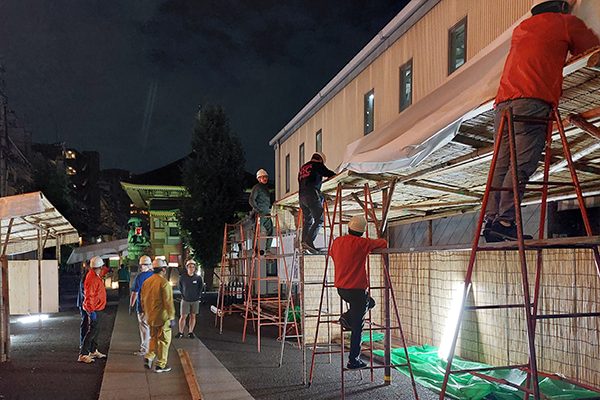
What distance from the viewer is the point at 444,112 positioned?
4863 millimetres

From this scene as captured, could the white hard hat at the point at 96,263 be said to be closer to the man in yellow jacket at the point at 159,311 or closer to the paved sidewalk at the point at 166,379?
the man in yellow jacket at the point at 159,311

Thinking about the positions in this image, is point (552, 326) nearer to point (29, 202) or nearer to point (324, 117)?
point (29, 202)

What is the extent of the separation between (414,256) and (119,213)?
86574 millimetres

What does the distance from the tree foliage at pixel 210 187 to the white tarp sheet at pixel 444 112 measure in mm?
22561

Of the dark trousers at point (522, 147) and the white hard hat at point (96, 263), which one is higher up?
the dark trousers at point (522, 147)

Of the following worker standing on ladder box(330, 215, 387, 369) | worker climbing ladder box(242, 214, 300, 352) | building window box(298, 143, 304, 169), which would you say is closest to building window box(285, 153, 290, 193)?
building window box(298, 143, 304, 169)

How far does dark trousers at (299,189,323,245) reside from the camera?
8.48m

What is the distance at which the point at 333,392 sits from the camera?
7254 millimetres

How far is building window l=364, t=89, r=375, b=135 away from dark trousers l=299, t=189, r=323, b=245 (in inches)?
227

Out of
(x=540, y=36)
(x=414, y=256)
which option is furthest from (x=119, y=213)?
(x=540, y=36)

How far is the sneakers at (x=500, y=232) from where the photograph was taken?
360 centimetres

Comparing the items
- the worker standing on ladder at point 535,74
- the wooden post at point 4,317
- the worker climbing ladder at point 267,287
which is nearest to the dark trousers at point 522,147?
the worker standing on ladder at point 535,74

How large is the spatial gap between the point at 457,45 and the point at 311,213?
4797mm

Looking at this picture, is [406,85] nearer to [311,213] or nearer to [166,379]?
[311,213]
